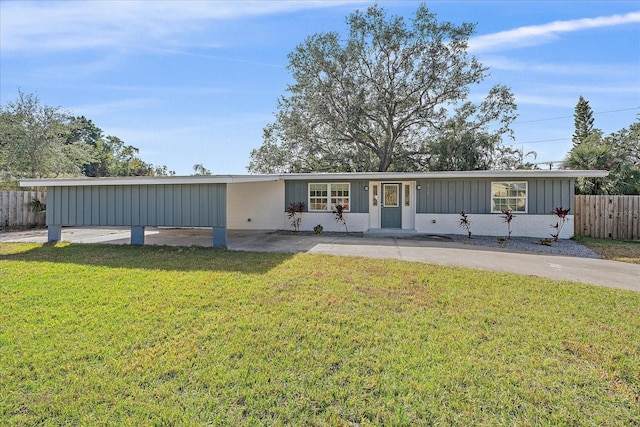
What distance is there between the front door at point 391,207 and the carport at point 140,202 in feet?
17.6

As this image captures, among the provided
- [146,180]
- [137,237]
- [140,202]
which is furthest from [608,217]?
[137,237]

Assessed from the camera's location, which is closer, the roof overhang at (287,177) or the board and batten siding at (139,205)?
the roof overhang at (287,177)

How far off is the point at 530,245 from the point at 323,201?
7.12m

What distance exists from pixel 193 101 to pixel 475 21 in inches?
663

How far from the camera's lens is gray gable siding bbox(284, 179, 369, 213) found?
12.4 meters

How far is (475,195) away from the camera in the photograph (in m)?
11.6

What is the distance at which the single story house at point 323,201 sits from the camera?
28.7ft

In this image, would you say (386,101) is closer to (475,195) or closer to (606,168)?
(475,195)

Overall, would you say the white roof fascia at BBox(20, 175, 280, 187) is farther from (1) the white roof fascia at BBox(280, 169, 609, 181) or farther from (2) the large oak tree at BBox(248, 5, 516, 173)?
(2) the large oak tree at BBox(248, 5, 516, 173)

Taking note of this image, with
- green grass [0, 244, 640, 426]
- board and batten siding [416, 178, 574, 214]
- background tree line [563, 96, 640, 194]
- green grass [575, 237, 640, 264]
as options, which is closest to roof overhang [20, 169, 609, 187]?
board and batten siding [416, 178, 574, 214]

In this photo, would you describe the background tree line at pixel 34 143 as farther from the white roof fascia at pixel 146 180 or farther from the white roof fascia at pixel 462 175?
the white roof fascia at pixel 462 175

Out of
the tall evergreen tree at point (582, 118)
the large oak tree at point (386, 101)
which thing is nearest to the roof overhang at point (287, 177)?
the large oak tree at point (386, 101)

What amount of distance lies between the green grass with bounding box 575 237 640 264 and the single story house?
2.92 ft

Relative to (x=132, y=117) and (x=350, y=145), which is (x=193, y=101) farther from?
(x=350, y=145)
